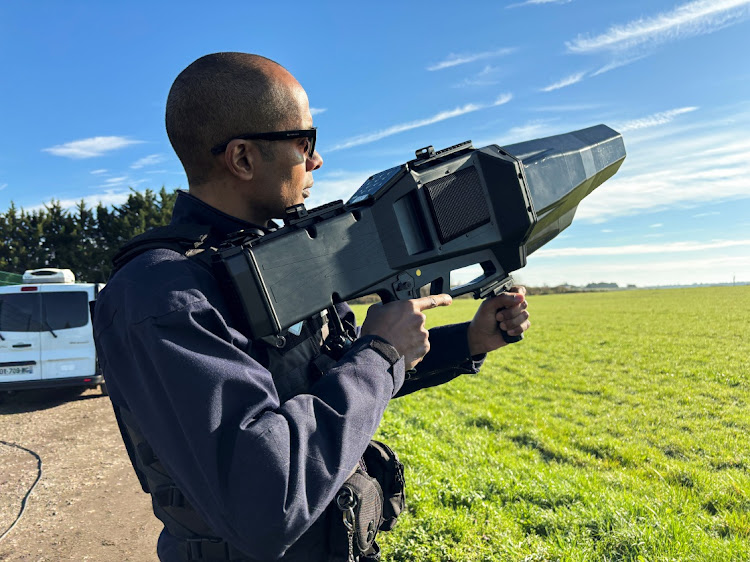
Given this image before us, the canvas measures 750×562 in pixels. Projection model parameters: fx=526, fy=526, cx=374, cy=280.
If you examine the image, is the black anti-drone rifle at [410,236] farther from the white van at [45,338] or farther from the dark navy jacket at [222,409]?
the white van at [45,338]

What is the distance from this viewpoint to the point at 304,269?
5.66 ft

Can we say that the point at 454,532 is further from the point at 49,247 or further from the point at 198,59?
the point at 49,247

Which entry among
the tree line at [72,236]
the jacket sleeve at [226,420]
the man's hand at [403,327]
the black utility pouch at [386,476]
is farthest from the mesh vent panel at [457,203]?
the tree line at [72,236]

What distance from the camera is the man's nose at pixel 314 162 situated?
1970 millimetres

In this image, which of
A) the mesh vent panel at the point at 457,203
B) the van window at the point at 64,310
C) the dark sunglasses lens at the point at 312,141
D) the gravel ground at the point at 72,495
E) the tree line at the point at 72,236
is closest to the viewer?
the dark sunglasses lens at the point at 312,141

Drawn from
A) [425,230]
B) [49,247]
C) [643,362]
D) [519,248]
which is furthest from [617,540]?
[49,247]

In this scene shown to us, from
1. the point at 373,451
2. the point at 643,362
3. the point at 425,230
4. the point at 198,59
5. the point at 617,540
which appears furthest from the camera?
the point at 643,362

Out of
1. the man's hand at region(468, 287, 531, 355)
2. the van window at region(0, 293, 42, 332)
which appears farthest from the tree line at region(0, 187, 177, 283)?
the man's hand at region(468, 287, 531, 355)

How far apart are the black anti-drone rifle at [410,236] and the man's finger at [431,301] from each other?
0.27 ft

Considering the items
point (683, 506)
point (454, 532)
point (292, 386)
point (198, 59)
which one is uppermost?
point (198, 59)

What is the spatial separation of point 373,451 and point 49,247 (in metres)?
46.9

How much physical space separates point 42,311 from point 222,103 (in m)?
11.4

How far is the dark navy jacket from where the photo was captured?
1303 millimetres

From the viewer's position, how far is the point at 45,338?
10.9 m
